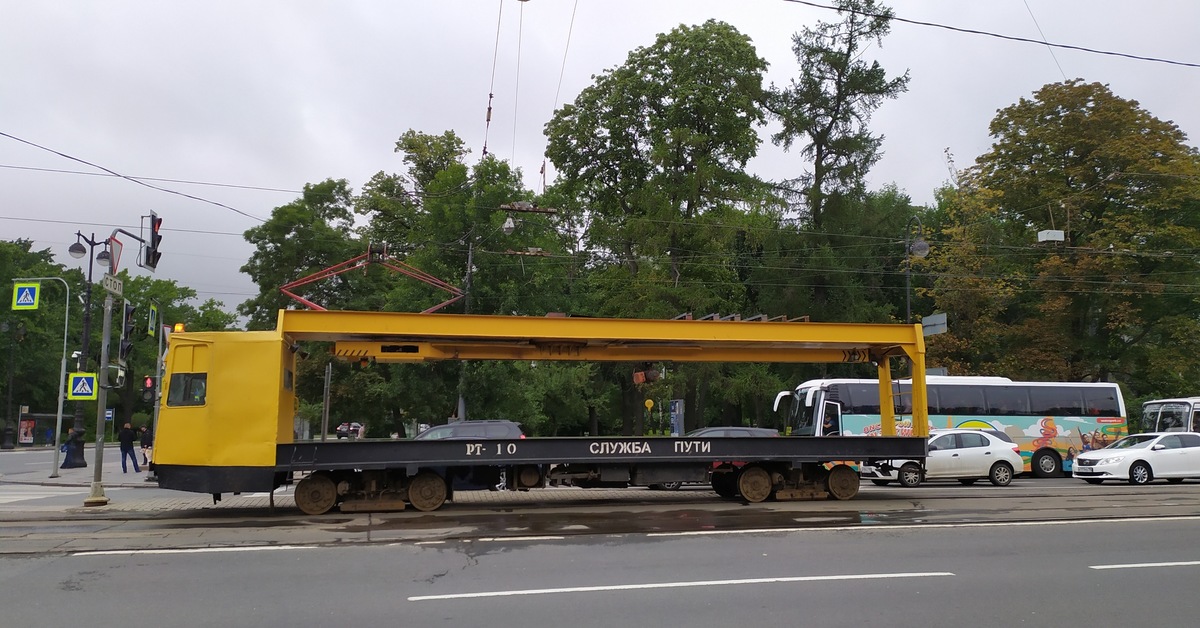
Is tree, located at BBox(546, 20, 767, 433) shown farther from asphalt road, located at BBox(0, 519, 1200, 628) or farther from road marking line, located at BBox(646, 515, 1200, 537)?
asphalt road, located at BBox(0, 519, 1200, 628)

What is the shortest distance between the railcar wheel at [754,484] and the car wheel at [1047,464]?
49.3ft

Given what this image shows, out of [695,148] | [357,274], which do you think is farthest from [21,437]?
[695,148]

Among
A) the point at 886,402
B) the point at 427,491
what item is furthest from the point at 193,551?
the point at 886,402

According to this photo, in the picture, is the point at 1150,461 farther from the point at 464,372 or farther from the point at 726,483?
the point at 464,372

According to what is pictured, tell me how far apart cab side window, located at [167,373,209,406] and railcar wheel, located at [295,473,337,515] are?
214 centimetres

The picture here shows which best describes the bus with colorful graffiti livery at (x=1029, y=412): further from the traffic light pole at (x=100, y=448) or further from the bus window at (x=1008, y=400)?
the traffic light pole at (x=100, y=448)

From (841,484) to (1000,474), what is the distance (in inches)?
325

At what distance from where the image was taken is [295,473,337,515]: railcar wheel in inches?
572

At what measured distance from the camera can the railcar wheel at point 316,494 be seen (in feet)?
47.6

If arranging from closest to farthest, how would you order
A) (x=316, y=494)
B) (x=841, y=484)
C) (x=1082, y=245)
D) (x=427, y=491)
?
(x=316, y=494)
(x=427, y=491)
(x=841, y=484)
(x=1082, y=245)

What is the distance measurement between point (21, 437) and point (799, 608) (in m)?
62.3

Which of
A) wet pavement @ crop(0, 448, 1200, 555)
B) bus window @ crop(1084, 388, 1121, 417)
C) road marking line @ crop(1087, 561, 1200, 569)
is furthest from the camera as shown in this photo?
bus window @ crop(1084, 388, 1121, 417)

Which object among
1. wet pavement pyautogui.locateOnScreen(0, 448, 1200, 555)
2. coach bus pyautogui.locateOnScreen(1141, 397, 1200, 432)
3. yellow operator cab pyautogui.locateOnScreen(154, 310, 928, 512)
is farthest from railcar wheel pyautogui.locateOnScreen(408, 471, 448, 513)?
coach bus pyautogui.locateOnScreen(1141, 397, 1200, 432)

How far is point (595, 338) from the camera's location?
15.6 meters
